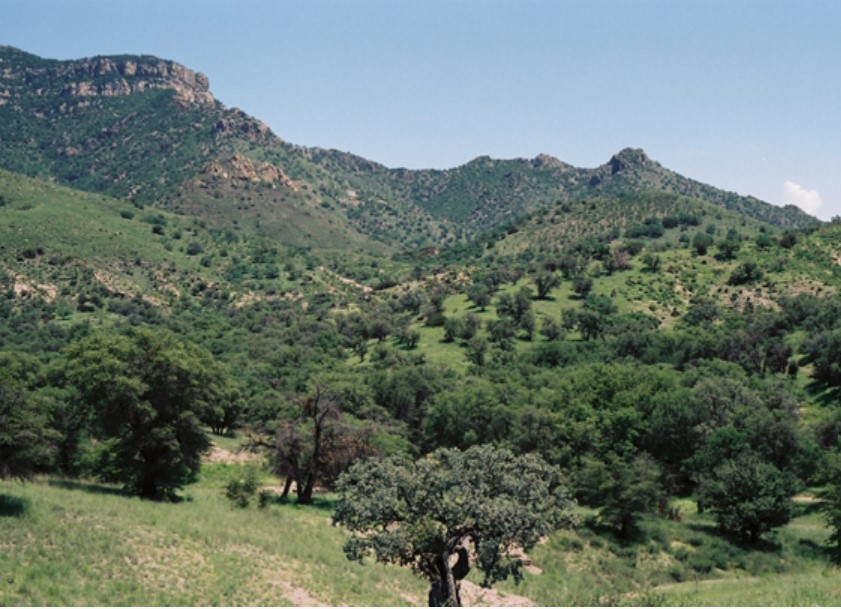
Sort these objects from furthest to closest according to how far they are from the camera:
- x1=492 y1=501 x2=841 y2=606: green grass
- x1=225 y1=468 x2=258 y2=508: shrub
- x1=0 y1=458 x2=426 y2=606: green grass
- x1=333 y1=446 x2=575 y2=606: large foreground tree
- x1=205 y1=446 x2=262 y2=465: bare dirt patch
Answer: x1=205 y1=446 x2=262 y2=465: bare dirt patch < x1=225 y1=468 x2=258 y2=508: shrub < x1=492 y1=501 x2=841 y2=606: green grass < x1=333 y1=446 x2=575 y2=606: large foreground tree < x1=0 y1=458 x2=426 y2=606: green grass

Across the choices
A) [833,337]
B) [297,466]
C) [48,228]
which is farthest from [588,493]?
A: [48,228]

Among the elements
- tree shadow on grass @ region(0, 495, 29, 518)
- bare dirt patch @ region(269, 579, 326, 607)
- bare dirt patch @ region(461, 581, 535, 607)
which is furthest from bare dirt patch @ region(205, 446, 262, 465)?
bare dirt patch @ region(461, 581, 535, 607)

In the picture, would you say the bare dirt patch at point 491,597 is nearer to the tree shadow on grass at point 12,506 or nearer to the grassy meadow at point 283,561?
the grassy meadow at point 283,561

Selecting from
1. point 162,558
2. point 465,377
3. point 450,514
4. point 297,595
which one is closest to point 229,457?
point 465,377

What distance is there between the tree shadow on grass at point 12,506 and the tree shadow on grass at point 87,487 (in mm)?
7064

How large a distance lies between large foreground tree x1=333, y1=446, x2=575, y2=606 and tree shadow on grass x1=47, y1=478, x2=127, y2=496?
1781 cm

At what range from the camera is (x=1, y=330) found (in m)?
109

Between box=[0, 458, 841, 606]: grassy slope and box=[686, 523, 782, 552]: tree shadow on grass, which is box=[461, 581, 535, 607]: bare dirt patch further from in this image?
box=[686, 523, 782, 552]: tree shadow on grass

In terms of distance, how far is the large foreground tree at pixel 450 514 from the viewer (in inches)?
772

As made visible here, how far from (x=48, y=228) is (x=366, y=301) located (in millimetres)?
83951

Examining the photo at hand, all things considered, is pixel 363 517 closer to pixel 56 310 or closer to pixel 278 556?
pixel 278 556

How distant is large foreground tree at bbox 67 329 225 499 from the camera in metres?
31.6

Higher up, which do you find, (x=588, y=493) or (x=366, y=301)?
(x=366, y=301)

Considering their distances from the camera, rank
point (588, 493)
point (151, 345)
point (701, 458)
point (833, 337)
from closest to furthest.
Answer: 1. point (151, 345)
2. point (588, 493)
3. point (701, 458)
4. point (833, 337)
